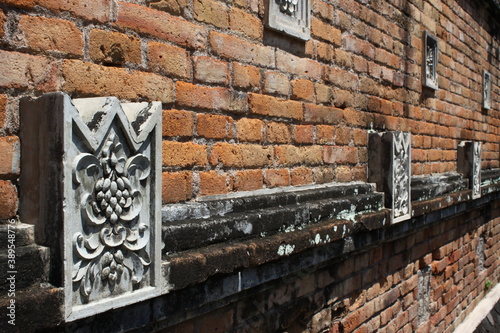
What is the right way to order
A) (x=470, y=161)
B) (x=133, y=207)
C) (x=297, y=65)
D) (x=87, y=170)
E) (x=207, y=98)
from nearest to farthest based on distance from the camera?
(x=87, y=170)
(x=133, y=207)
(x=207, y=98)
(x=297, y=65)
(x=470, y=161)

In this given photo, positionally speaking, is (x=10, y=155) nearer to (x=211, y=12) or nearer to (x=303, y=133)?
(x=211, y=12)

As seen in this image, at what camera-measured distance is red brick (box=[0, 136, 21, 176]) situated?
4.73ft

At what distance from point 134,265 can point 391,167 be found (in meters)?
2.27

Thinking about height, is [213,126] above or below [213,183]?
above

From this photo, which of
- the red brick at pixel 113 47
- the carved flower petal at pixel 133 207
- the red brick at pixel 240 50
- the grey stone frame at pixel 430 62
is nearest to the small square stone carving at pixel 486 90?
the grey stone frame at pixel 430 62

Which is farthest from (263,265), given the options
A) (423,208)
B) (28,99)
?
(423,208)

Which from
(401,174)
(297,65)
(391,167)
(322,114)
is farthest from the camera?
(401,174)

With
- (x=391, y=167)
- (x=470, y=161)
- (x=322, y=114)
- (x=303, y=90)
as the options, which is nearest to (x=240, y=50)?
(x=303, y=90)

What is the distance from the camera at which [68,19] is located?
1605 mm

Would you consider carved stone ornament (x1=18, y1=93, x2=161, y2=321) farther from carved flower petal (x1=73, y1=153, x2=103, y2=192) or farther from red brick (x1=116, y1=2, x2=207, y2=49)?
red brick (x1=116, y1=2, x2=207, y2=49)

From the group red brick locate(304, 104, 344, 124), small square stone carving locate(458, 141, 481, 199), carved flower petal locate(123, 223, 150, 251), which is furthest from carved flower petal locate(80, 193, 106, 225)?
small square stone carving locate(458, 141, 481, 199)

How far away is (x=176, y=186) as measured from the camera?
2.00m

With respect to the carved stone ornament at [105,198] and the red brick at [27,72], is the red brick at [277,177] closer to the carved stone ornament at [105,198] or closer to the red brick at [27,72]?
the carved stone ornament at [105,198]

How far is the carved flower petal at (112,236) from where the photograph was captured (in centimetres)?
146
